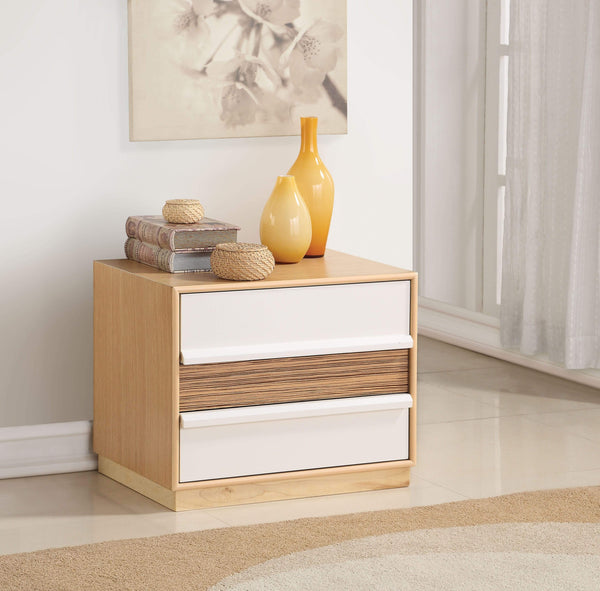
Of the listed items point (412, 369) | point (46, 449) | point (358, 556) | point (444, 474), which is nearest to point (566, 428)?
point (444, 474)

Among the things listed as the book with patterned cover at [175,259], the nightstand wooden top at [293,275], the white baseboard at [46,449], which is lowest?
the white baseboard at [46,449]

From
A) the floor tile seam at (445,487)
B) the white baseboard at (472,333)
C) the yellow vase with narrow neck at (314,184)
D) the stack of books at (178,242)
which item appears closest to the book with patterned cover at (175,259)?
the stack of books at (178,242)

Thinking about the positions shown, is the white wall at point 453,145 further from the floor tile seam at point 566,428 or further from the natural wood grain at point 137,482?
the natural wood grain at point 137,482

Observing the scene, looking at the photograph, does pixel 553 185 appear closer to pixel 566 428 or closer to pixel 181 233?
pixel 566 428

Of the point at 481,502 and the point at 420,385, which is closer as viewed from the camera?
the point at 481,502

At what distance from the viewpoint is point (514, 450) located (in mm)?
3287

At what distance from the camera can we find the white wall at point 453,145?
4.77 meters

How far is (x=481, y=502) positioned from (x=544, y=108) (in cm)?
188

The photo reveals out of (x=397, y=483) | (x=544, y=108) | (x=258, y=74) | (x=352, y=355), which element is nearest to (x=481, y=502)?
(x=397, y=483)

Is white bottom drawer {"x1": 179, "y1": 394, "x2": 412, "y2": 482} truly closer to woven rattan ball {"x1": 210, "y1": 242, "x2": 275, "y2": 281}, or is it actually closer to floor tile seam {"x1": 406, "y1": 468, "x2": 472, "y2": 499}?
floor tile seam {"x1": 406, "y1": 468, "x2": 472, "y2": 499}

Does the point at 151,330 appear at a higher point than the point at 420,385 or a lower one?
higher

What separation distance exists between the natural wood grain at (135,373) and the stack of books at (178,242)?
84 millimetres

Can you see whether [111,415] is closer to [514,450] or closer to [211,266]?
[211,266]

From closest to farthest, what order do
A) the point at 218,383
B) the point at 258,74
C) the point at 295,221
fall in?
the point at 218,383 < the point at 295,221 < the point at 258,74
